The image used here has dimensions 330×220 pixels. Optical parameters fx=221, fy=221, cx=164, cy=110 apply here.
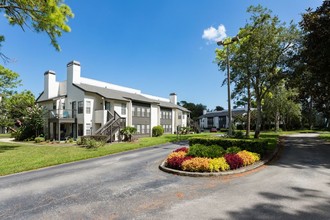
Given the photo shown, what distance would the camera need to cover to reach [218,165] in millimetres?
9633

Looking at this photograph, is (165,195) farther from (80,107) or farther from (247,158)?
(80,107)

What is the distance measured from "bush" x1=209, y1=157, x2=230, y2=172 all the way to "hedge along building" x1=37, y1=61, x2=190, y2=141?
660 inches

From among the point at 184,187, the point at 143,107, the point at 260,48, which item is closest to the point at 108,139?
the point at 143,107

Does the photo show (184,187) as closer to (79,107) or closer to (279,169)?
(279,169)

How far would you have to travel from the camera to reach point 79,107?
27.8 m

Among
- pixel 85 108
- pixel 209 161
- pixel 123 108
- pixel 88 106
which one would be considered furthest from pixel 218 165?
pixel 123 108

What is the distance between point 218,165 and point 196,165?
3.13ft

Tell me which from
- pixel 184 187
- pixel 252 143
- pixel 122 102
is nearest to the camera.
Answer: pixel 184 187

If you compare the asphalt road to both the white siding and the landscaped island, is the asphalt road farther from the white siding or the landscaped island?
the white siding

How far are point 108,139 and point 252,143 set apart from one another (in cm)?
1660

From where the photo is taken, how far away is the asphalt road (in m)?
5.58

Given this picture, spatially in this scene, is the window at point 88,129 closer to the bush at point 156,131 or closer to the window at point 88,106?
the window at point 88,106

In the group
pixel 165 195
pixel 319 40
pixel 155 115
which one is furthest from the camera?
pixel 155 115

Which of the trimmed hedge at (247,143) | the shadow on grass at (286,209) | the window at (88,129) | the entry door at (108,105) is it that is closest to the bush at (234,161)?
the trimmed hedge at (247,143)
